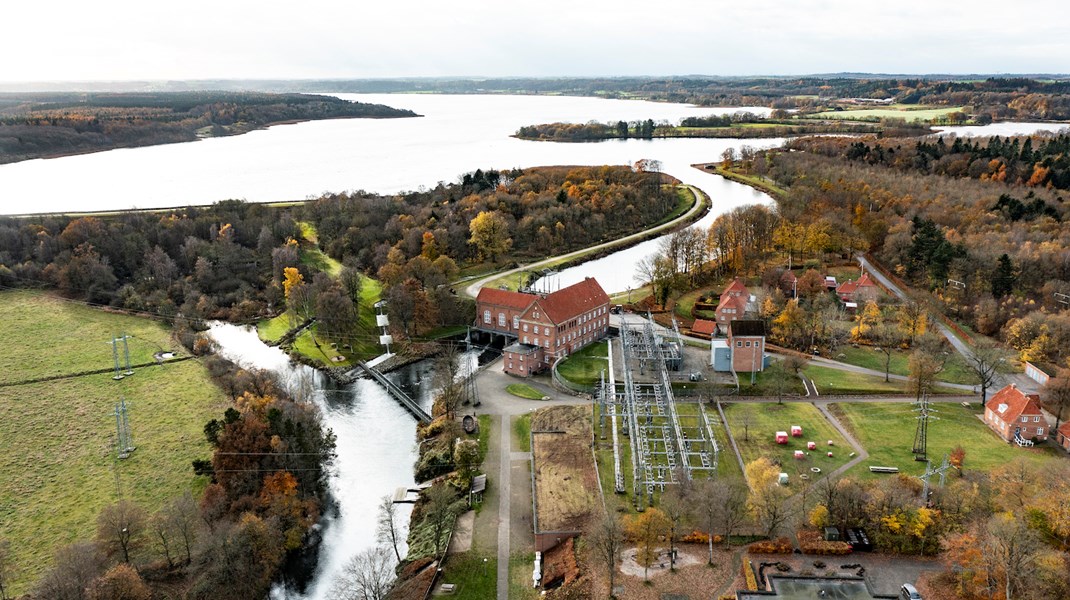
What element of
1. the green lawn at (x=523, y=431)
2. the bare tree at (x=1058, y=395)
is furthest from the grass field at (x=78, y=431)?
the bare tree at (x=1058, y=395)

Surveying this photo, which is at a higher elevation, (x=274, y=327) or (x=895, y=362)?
(x=895, y=362)

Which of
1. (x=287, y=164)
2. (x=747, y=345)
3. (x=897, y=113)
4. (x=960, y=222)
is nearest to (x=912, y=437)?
(x=747, y=345)

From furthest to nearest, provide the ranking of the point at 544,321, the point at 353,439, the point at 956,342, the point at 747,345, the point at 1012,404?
1. the point at 956,342
2. the point at 544,321
3. the point at 747,345
4. the point at 353,439
5. the point at 1012,404

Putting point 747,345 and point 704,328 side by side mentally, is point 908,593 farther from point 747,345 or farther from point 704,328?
point 704,328

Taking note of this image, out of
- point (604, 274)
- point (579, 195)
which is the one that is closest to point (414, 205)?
point (579, 195)

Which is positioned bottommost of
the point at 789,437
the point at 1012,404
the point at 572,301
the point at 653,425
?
the point at 789,437

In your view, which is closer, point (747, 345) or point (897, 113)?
point (747, 345)

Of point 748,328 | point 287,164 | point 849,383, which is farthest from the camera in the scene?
point 287,164

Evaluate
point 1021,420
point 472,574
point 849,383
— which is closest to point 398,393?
point 472,574
